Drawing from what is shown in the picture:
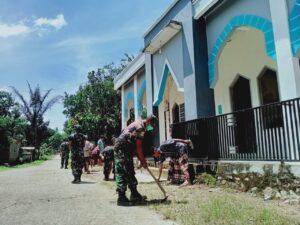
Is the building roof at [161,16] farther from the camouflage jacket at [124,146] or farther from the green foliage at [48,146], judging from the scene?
the green foliage at [48,146]

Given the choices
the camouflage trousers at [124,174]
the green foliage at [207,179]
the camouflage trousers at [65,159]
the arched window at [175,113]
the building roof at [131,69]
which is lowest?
the green foliage at [207,179]

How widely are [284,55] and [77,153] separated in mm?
6445

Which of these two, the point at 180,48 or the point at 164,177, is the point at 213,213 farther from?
the point at 180,48

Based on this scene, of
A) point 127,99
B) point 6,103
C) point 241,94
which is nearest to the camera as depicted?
point 241,94

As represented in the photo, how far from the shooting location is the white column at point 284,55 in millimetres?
7020

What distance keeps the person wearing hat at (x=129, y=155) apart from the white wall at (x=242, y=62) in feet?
17.9

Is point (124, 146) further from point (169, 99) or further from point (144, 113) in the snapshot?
point (144, 113)

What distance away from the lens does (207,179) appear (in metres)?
8.32

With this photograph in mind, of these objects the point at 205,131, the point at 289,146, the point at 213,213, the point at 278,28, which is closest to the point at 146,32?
the point at 205,131

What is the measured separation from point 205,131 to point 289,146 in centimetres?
310

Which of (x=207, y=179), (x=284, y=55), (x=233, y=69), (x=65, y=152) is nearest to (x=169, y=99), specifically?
(x=233, y=69)

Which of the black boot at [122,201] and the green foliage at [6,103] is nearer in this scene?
the black boot at [122,201]

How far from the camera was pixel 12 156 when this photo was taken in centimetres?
2841

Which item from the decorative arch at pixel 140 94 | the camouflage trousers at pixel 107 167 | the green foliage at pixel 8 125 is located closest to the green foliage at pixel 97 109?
the green foliage at pixel 8 125
